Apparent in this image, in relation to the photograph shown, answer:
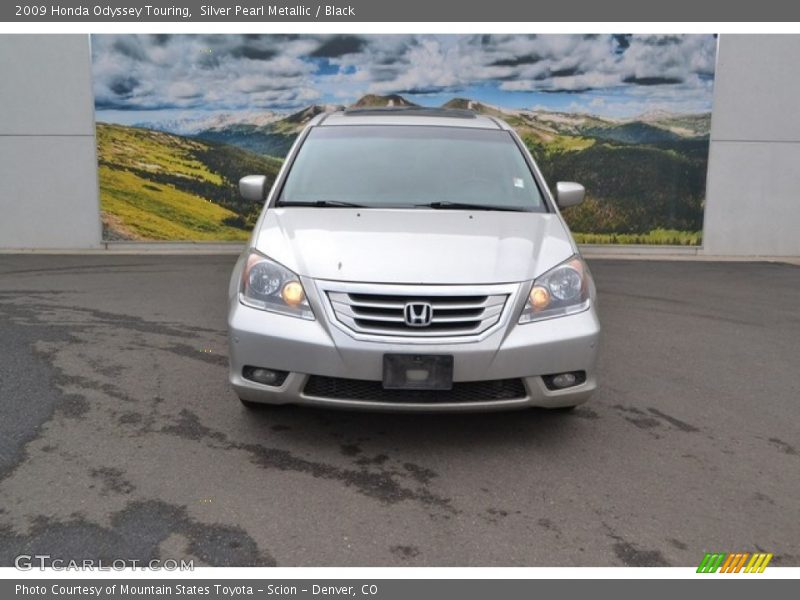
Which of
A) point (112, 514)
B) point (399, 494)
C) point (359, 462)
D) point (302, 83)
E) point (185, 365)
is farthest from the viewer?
point (302, 83)

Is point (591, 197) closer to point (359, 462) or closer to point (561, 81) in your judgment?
point (561, 81)

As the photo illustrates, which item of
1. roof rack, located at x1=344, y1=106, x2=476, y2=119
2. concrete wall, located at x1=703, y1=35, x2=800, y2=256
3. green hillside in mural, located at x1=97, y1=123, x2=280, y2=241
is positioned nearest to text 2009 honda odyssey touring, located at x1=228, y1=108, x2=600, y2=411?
roof rack, located at x1=344, y1=106, x2=476, y2=119

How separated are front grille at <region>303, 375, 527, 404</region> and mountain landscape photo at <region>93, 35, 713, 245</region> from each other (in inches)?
394

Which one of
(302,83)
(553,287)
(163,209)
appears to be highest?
(302,83)

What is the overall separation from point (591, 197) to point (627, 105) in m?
1.76

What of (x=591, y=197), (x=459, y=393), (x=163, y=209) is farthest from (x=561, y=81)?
(x=459, y=393)

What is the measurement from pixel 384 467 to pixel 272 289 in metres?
1.07

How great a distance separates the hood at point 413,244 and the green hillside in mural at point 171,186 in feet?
30.4

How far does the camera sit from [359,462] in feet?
12.5

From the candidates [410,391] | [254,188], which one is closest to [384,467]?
[410,391]

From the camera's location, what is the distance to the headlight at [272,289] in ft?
12.2

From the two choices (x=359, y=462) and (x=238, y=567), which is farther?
(x=359, y=462)

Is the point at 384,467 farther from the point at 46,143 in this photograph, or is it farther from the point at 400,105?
the point at 46,143

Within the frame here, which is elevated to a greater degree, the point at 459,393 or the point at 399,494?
the point at 459,393
